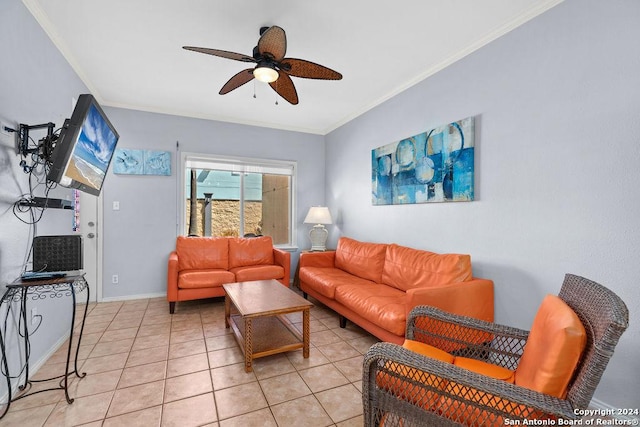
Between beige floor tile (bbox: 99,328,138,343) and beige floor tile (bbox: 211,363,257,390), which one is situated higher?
beige floor tile (bbox: 211,363,257,390)

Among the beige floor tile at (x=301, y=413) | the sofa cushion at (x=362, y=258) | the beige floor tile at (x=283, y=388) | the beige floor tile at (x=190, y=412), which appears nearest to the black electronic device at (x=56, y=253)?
the beige floor tile at (x=190, y=412)

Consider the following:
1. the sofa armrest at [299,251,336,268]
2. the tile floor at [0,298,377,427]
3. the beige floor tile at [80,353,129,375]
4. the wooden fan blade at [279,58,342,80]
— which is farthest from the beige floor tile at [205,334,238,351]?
the wooden fan blade at [279,58,342,80]

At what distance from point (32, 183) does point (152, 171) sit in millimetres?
1851

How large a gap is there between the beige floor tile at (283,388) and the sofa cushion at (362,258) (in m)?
1.44

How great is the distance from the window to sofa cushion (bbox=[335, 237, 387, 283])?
1.33m

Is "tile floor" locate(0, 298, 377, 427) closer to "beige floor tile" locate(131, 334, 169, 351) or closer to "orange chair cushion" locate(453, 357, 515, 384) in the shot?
"beige floor tile" locate(131, 334, 169, 351)

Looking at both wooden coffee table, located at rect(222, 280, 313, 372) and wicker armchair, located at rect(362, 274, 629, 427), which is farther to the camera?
wooden coffee table, located at rect(222, 280, 313, 372)

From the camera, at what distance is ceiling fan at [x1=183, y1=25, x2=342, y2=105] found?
1.85m

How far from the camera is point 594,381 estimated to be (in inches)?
34.1

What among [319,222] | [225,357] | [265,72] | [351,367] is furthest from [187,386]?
[319,222]

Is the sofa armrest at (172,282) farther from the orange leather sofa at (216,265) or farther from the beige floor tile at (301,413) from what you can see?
the beige floor tile at (301,413)

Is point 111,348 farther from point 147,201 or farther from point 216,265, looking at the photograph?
point 147,201

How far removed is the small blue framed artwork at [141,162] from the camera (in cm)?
368

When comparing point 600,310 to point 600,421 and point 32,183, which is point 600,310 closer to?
point 600,421
